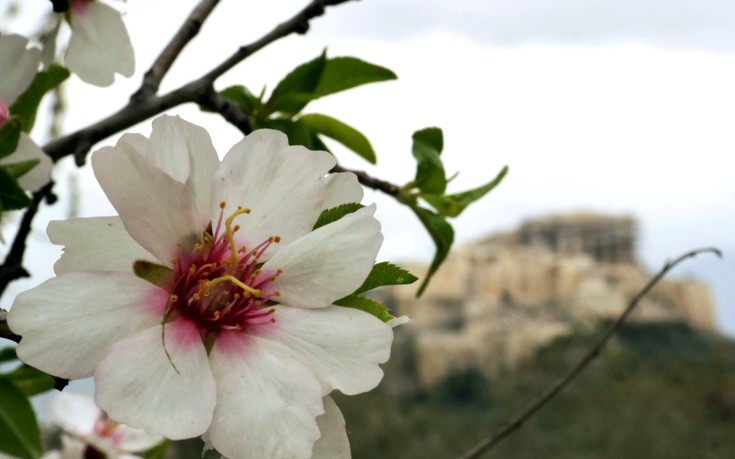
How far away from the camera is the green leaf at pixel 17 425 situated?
0.61m

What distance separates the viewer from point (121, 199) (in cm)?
40

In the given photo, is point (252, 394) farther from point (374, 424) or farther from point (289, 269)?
point (374, 424)

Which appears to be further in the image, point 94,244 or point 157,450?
point 157,450

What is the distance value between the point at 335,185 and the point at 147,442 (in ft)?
1.63

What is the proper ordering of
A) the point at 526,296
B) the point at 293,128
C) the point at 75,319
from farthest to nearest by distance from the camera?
the point at 526,296, the point at 293,128, the point at 75,319

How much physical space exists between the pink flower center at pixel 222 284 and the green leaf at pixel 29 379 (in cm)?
32

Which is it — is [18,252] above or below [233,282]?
below

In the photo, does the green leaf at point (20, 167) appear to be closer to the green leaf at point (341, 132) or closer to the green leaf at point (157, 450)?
the green leaf at point (341, 132)

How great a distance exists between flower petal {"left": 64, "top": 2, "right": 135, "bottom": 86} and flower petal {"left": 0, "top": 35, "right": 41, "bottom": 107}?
7cm

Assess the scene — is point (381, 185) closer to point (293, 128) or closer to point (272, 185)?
point (293, 128)

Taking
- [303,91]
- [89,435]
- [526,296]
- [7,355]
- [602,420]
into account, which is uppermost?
[303,91]

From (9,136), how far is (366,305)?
0.80ft

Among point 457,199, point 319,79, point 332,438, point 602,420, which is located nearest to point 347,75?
point 319,79

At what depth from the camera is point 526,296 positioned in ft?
66.2
